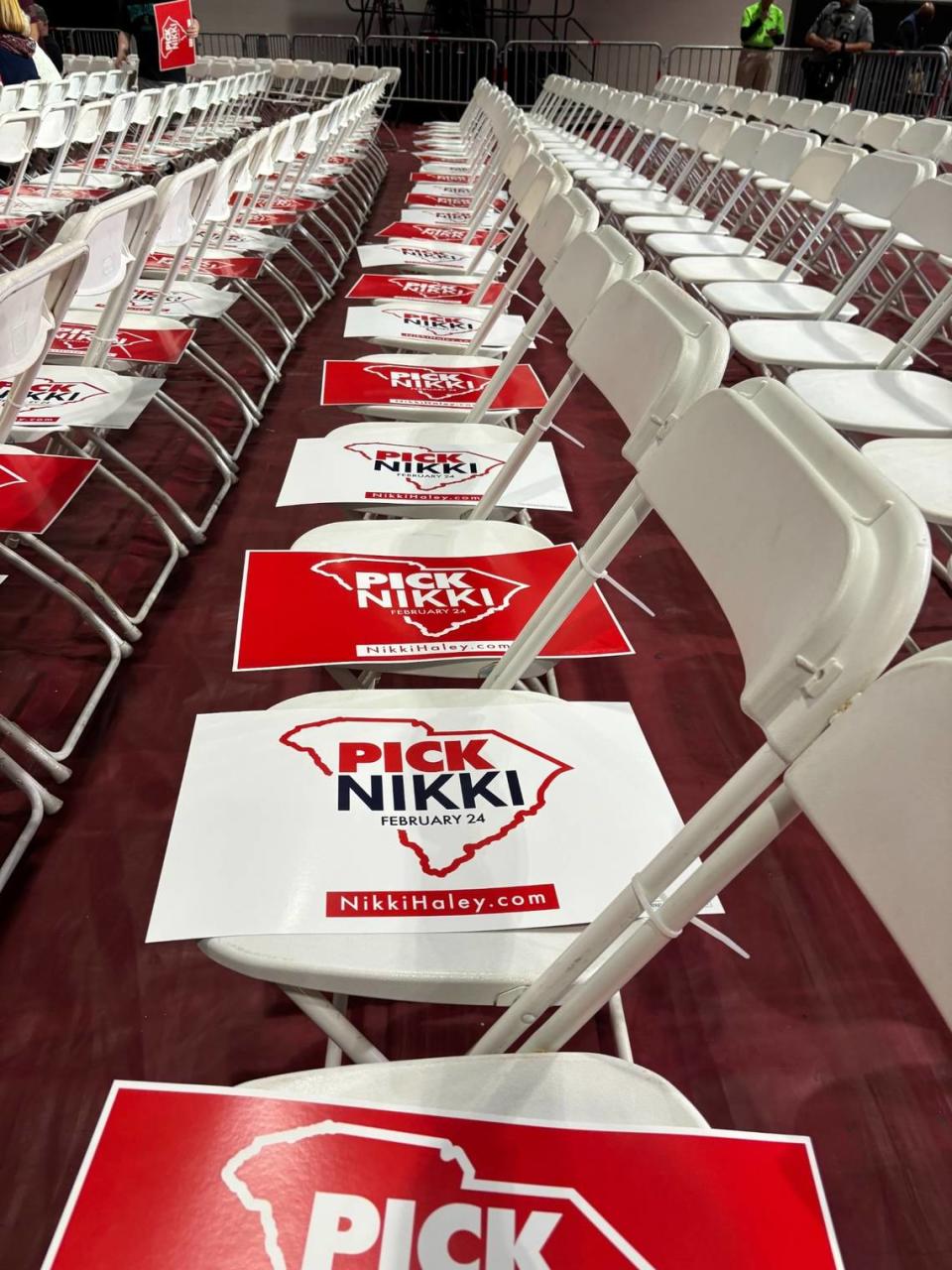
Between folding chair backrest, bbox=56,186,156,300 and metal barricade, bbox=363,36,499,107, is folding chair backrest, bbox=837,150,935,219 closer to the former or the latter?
folding chair backrest, bbox=56,186,156,300

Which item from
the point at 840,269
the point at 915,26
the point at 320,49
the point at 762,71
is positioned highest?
the point at 915,26

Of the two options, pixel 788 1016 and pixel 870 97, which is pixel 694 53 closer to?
pixel 870 97

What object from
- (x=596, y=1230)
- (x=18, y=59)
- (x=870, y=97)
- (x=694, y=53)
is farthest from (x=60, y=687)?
(x=694, y=53)

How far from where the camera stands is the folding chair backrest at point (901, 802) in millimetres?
710

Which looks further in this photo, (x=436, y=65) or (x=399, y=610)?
(x=436, y=65)

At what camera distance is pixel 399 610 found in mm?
A: 1730

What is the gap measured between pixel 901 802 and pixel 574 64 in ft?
58.1

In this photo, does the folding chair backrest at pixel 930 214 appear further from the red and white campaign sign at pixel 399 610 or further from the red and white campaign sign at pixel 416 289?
the red and white campaign sign at pixel 399 610

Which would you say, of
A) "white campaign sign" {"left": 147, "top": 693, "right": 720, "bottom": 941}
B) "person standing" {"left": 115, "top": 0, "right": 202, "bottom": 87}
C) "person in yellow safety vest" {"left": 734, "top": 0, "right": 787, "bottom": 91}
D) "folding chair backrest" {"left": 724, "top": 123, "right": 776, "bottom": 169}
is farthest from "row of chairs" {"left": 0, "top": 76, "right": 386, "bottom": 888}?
"person in yellow safety vest" {"left": 734, "top": 0, "right": 787, "bottom": 91}

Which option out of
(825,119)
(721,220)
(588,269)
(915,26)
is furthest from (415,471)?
(915,26)

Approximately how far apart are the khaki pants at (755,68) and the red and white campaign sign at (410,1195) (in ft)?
38.3

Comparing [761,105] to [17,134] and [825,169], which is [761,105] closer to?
[825,169]

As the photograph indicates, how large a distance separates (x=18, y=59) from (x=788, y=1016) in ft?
28.0

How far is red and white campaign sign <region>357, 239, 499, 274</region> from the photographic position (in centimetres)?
421
